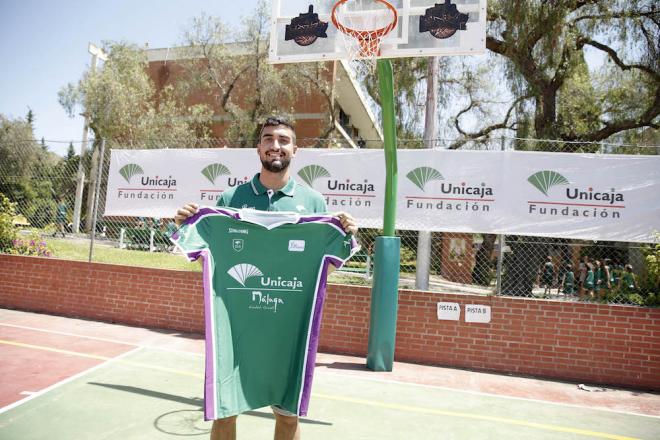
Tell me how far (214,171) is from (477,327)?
5192 mm

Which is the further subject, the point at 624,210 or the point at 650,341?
the point at 624,210

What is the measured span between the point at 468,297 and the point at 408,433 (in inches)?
122

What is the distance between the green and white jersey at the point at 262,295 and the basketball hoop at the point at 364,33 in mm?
3807

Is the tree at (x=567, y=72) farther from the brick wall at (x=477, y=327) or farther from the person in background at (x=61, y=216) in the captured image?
the person in background at (x=61, y=216)

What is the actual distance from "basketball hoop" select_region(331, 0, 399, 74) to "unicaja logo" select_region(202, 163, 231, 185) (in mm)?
3256

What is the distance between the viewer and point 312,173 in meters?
7.88

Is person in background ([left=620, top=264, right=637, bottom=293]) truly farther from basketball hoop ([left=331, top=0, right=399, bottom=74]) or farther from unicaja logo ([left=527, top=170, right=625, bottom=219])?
basketball hoop ([left=331, top=0, right=399, bottom=74])

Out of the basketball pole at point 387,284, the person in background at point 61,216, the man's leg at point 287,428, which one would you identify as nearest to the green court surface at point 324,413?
the basketball pole at point 387,284

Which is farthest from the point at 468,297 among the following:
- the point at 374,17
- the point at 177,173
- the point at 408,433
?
the point at 177,173

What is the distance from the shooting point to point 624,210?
679 cm

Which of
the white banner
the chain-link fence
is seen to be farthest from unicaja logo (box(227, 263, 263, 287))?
the chain-link fence

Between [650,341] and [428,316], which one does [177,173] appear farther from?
[650,341]

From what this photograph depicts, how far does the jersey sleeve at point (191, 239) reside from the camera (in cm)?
282

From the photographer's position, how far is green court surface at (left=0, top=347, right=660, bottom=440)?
3.87 m
